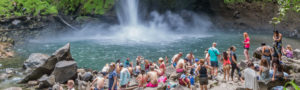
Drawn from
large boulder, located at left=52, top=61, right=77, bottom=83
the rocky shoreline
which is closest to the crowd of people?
the rocky shoreline

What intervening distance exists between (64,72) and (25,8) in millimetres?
24492

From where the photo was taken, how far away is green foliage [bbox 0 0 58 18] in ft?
101

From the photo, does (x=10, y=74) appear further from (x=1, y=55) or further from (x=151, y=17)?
(x=151, y=17)

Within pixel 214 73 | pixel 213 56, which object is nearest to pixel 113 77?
pixel 213 56

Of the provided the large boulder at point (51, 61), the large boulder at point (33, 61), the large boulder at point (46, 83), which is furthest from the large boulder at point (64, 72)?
the large boulder at point (33, 61)

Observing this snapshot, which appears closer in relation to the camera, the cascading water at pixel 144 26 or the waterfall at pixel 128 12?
the cascading water at pixel 144 26

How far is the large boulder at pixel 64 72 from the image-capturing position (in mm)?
13234

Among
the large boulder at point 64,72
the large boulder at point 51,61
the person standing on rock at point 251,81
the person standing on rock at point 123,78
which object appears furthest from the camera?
the large boulder at point 51,61

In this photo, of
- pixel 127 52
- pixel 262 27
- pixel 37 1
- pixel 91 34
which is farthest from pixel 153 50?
pixel 262 27

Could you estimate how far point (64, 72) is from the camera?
13.4 meters

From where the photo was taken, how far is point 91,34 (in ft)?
125

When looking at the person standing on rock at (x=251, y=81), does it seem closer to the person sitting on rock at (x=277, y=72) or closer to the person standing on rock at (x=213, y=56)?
the person sitting on rock at (x=277, y=72)

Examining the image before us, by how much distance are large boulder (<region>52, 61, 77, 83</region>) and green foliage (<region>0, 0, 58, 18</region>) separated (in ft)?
75.5

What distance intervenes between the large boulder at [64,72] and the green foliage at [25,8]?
75.5 ft
